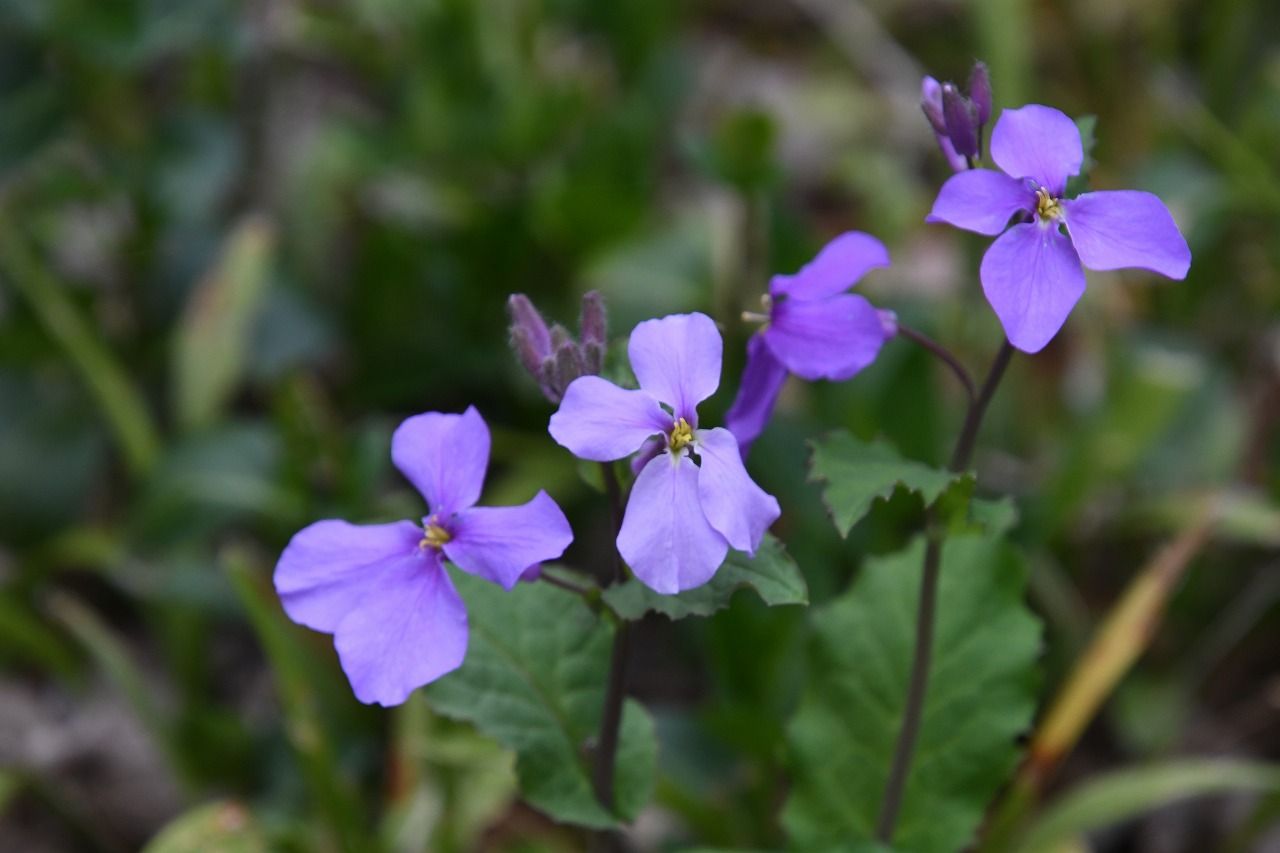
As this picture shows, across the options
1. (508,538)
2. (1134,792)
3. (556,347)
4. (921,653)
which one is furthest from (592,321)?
(1134,792)

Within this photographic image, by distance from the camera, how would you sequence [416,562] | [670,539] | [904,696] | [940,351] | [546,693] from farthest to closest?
[904,696] < [546,693] < [940,351] < [416,562] < [670,539]

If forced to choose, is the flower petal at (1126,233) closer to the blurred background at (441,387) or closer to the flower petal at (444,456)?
the flower petal at (444,456)

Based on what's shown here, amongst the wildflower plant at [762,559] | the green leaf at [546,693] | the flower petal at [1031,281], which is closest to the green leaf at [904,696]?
the wildflower plant at [762,559]

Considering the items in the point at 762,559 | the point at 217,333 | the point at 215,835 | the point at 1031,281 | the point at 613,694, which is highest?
the point at 1031,281

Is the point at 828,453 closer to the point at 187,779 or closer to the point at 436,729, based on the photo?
the point at 436,729

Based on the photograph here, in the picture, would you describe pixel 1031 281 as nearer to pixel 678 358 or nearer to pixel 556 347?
pixel 678 358
